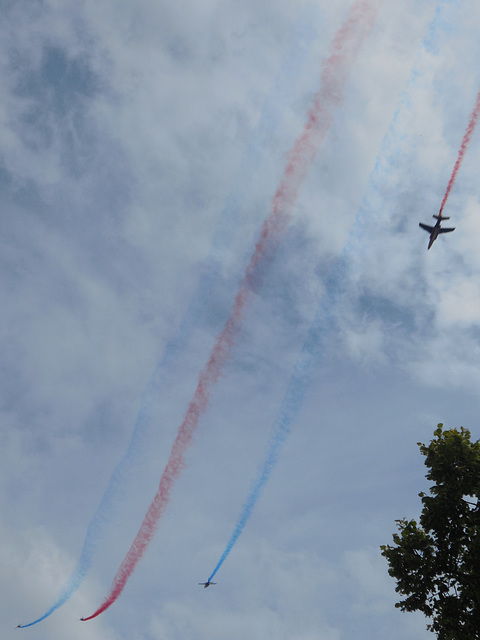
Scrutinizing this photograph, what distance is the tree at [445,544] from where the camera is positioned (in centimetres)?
2558

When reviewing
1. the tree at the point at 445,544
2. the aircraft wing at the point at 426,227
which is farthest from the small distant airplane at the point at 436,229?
the tree at the point at 445,544

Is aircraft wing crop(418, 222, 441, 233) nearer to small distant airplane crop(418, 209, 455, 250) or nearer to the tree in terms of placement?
small distant airplane crop(418, 209, 455, 250)

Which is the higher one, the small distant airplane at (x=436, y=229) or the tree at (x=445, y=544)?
the small distant airplane at (x=436, y=229)

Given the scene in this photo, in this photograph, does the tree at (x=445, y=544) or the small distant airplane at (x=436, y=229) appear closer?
the tree at (x=445, y=544)

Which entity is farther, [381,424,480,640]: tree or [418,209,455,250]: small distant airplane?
[418,209,455,250]: small distant airplane

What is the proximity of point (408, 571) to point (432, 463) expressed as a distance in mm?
6638

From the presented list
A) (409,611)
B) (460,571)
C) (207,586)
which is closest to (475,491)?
(460,571)

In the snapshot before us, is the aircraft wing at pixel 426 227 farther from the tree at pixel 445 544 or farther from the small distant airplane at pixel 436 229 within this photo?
the tree at pixel 445 544

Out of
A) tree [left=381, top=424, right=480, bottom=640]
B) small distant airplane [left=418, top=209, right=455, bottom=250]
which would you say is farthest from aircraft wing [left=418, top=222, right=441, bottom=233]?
tree [left=381, top=424, right=480, bottom=640]

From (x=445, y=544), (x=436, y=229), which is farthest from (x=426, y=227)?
(x=445, y=544)

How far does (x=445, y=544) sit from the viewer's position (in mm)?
27703

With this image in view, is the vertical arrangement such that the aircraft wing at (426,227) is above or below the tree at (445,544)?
above

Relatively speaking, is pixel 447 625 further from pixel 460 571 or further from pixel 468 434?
pixel 468 434

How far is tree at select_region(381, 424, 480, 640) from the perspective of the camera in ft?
83.9
